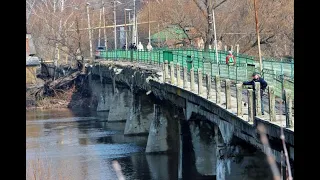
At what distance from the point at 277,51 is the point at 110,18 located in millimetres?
52420

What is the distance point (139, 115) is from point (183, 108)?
15828mm

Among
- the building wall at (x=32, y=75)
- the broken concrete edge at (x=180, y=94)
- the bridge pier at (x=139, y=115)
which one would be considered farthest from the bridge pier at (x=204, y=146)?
the building wall at (x=32, y=75)

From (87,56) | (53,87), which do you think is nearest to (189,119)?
(53,87)

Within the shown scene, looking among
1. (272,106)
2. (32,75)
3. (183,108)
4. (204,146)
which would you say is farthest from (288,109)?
(32,75)

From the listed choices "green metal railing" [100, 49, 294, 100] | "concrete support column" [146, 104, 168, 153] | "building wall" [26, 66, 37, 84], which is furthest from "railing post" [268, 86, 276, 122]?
"building wall" [26, 66, 37, 84]

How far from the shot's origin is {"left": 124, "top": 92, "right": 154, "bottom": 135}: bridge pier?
45.7 m

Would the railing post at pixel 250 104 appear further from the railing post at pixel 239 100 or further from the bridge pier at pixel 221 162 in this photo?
the bridge pier at pixel 221 162

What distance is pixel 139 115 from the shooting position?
4641 centimetres

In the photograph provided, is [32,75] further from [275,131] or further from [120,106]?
[275,131]

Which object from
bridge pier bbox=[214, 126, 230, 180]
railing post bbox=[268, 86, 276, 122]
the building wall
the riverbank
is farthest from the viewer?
the building wall

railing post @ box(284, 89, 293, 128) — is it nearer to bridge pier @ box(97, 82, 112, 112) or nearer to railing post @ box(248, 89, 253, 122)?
railing post @ box(248, 89, 253, 122)

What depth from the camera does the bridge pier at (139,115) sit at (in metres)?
45.7
